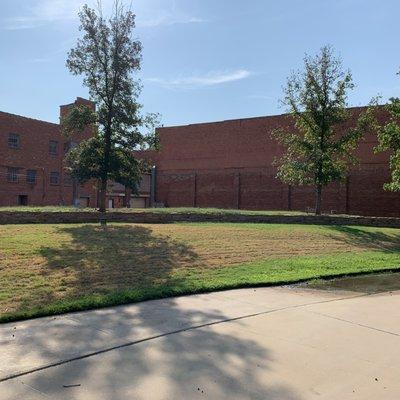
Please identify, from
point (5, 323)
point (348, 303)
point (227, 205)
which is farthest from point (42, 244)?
point (227, 205)

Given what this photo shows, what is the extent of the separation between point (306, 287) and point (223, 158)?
3902cm

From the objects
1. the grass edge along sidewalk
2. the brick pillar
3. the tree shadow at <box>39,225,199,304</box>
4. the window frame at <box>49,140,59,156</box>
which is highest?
the window frame at <box>49,140,59,156</box>

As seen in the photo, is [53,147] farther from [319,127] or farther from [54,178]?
[319,127]

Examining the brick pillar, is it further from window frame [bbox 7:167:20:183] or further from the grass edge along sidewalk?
the grass edge along sidewalk

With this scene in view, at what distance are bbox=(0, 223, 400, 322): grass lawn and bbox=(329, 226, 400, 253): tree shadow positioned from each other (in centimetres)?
9

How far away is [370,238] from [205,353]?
55.3 feet

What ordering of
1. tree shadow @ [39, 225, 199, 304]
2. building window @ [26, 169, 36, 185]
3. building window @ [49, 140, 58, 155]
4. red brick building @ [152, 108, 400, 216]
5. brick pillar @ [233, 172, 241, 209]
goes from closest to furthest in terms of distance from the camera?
tree shadow @ [39, 225, 199, 304]
red brick building @ [152, 108, 400, 216]
brick pillar @ [233, 172, 241, 209]
building window @ [26, 169, 36, 185]
building window @ [49, 140, 58, 155]

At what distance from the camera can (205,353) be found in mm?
5266

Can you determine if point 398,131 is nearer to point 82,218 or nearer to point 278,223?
point 278,223

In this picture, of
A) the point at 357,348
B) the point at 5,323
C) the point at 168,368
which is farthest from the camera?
the point at 5,323

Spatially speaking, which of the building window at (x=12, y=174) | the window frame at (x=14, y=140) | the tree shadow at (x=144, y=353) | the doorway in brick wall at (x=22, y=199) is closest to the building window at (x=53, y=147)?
the window frame at (x=14, y=140)

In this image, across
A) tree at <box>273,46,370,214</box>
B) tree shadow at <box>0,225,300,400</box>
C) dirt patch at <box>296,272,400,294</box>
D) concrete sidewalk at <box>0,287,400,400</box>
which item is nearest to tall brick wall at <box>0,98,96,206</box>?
tree at <box>273,46,370,214</box>

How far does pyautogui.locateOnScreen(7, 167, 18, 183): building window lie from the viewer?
159 feet

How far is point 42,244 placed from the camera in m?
12.4
